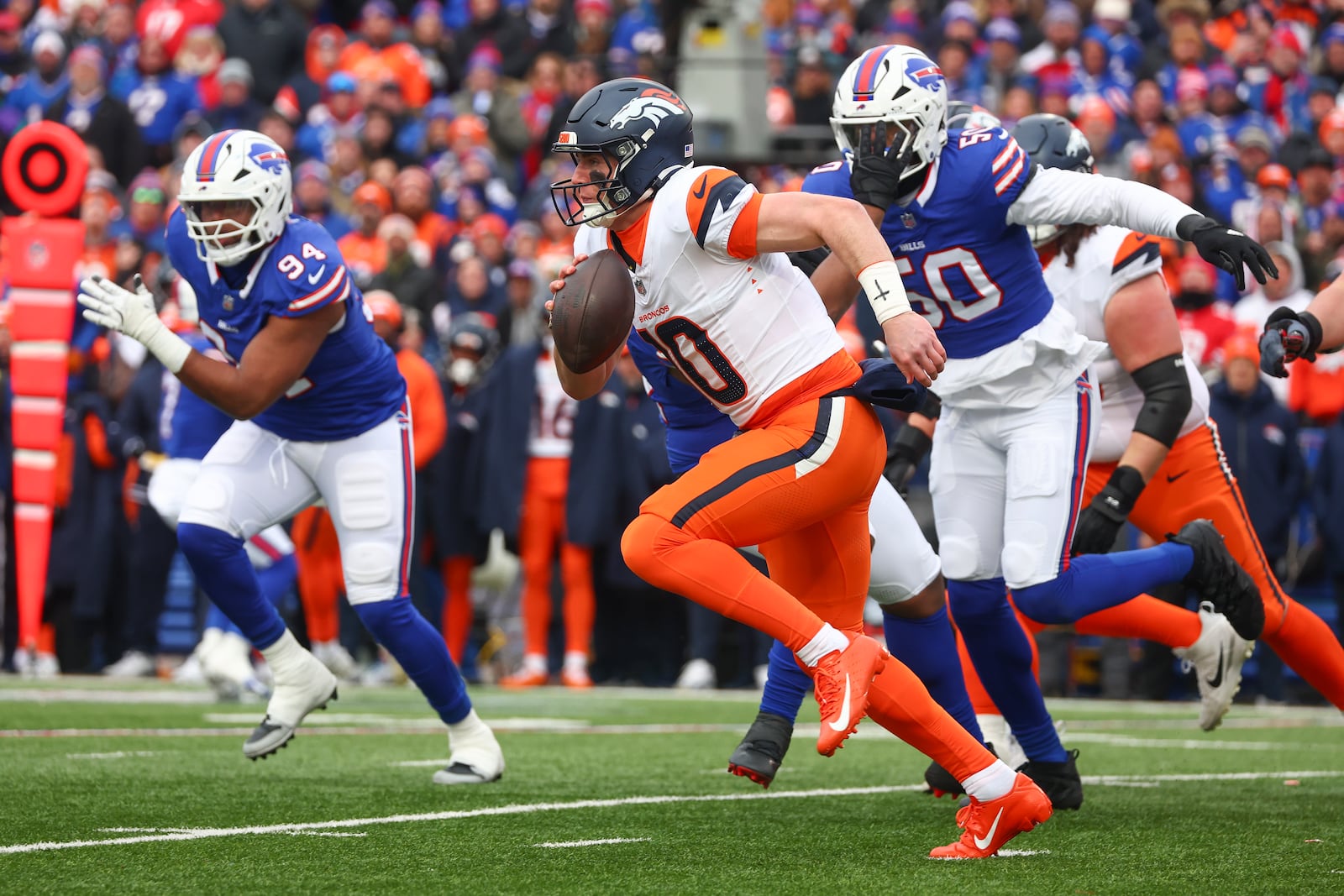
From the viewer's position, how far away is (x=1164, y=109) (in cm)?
1296

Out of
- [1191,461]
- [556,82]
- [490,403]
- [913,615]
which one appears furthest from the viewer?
[556,82]

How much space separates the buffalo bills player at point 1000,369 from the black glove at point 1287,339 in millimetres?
499

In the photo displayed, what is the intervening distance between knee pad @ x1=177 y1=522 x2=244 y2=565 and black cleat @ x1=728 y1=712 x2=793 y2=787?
1841mm

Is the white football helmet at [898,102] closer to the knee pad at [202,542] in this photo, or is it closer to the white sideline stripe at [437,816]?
the white sideline stripe at [437,816]

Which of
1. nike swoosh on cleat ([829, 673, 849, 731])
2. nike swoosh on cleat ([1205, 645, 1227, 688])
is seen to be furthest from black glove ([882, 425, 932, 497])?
nike swoosh on cleat ([829, 673, 849, 731])

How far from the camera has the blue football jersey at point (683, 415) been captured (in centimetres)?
466

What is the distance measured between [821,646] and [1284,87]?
10245mm

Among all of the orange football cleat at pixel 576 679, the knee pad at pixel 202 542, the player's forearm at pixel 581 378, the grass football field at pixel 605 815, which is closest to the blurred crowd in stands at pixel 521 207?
the orange football cleat at pixel 576 679

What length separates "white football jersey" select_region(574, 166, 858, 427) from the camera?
407cm

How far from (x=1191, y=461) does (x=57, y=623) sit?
8115 mm

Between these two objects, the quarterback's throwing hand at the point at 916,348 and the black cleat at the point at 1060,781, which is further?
the black cleat at the point at 1060,781

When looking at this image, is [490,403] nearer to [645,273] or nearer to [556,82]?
[556,82]

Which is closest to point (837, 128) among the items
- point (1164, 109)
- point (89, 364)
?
point (89, 364)

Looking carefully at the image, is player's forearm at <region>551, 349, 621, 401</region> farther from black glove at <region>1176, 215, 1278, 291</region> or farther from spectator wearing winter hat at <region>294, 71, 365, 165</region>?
spectator wearing winter hat at <region>294, 71, 365, 165</region>
